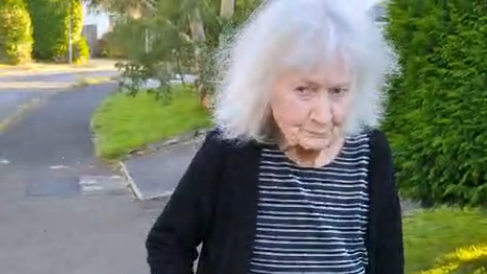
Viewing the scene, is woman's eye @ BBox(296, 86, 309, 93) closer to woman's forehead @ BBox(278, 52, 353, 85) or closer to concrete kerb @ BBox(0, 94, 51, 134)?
woman's forehead @ BBox(278, 52, 353, 85)

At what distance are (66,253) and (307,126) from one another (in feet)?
22.7

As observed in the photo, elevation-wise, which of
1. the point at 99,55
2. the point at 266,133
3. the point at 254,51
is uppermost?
the point at 254,51

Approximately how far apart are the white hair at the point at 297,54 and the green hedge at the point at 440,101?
11.0 feet

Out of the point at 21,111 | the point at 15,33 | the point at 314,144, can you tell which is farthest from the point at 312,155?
the point at 15,33

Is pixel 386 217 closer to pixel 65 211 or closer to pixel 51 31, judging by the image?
pixel 65 211

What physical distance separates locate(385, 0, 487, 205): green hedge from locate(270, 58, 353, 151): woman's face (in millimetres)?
3457

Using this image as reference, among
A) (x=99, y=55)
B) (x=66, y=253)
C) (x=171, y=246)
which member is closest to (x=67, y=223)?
(x=66, y=253)

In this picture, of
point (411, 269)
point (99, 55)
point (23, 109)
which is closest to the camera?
point (411, 269)

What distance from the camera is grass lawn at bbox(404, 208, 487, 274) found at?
7.18 m

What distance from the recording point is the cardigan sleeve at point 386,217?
8.35 ft

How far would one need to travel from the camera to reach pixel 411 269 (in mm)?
7375

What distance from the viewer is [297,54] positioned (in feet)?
7.72

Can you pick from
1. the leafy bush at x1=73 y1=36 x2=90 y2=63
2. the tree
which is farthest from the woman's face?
the leafy bush at x1=73 y1=36 x2=90 y2=63

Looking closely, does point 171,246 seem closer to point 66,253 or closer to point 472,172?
point 472,172
